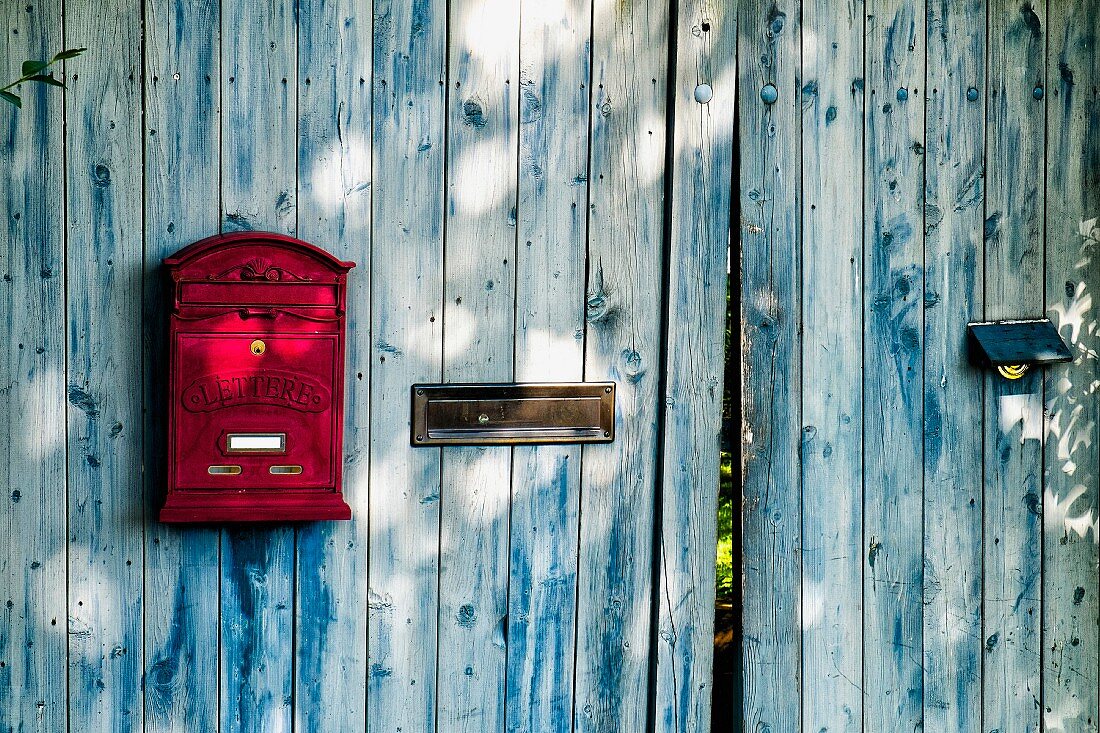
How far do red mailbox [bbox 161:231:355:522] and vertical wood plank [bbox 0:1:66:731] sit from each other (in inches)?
12.0

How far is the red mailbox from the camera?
2.51 metres

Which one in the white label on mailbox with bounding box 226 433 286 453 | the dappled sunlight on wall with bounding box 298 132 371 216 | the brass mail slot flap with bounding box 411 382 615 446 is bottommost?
the white label on mailbox with bounding box 226 433 286 453

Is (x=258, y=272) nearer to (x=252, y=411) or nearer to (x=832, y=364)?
(x=252, y=411)

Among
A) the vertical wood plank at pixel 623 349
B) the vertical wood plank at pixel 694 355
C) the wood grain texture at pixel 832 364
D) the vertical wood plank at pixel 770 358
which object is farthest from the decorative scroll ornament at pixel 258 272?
the wood grain texture at pixel 832 364

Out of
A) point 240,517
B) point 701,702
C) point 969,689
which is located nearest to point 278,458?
point 240,517

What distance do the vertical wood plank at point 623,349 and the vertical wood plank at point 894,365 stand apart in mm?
594

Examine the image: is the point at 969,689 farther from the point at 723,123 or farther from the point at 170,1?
the point at 170,1

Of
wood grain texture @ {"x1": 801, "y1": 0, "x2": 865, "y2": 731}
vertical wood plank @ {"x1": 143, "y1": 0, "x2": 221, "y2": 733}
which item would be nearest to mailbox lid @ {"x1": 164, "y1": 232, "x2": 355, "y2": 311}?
vertical wood plank @ {"x1": 143, "y1": 0, "x2": 221, "y2": 733}

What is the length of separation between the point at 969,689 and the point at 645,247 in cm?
154

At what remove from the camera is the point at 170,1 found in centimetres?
260

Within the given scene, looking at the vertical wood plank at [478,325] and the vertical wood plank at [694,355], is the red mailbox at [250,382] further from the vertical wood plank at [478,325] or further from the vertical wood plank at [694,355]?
the vertical wood plank at [694,355]

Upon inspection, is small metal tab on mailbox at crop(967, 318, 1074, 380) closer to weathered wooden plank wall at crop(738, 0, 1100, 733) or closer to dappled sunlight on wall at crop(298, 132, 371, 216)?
weathered wooden plank wall at crop(738, 0, 1100, 733)

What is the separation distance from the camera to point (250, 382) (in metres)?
2.53

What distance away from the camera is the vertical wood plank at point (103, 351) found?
→ 8.45ft
